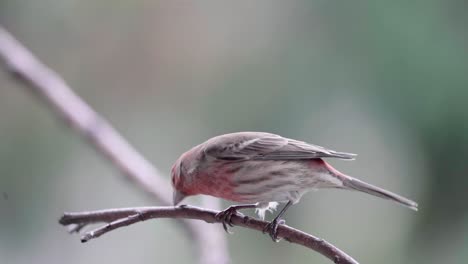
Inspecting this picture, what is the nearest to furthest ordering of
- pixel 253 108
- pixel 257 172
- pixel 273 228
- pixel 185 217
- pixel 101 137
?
pixel 185 217 → pixel 273 228 → pixel 257 172 → pixel 101 137 → pixel 253 108

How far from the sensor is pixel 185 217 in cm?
170

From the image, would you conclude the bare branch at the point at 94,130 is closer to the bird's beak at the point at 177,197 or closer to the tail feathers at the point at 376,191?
the bird's beak at the point at 177,197

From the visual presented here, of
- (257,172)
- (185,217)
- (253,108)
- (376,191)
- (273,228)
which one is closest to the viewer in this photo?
(185,217)

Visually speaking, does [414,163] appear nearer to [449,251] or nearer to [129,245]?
[449,251]

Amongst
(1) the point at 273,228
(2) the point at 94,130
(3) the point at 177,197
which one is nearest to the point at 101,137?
(2) the point at 94,130

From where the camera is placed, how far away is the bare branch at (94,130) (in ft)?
9.44

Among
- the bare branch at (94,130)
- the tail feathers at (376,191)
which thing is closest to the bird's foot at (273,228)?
the tail feathers at (376,191)

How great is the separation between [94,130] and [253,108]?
1.06 m

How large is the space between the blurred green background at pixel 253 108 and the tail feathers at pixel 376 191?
1.11 m

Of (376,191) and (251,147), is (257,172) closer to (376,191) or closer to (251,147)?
(251,147)

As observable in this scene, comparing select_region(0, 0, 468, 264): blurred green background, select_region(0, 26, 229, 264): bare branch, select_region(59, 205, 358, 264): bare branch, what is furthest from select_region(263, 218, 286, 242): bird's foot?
select_region(0, 0, 468, 264): blurred green background

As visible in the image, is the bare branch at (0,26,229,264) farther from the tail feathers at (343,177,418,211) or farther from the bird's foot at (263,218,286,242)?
the bird's foot at (263,218,286,242)

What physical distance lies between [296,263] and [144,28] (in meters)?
1.83

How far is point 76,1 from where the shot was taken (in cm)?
403
